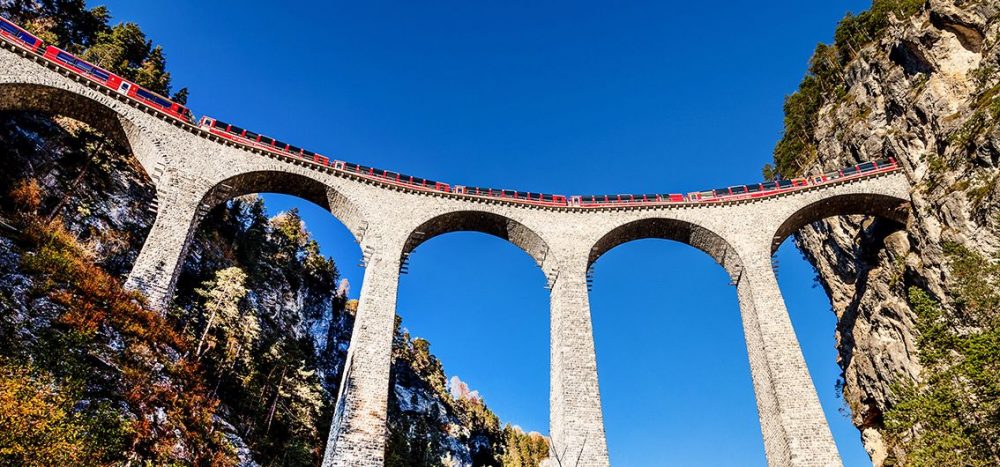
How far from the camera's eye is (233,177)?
26.2 m

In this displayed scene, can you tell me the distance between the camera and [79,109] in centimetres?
2469

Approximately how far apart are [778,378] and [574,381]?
8.67 m

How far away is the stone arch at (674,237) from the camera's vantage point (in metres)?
29.4

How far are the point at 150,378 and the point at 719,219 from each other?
26127 mm

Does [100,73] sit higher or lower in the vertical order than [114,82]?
higher

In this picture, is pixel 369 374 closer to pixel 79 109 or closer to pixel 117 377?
pixel 117 377

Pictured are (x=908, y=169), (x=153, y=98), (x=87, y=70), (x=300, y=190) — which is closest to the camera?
(x=87, y=70)

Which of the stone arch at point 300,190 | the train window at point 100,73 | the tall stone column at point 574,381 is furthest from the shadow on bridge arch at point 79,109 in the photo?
the tall stone column at point 574,381

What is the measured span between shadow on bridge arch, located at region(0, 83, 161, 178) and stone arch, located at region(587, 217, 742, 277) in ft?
70.4

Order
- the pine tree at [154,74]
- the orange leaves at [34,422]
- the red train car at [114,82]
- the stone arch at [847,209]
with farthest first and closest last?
the pine tree at [154,74] < the stone arch at [847,209] < the red train car at [114,82] < the orange leaves at [34,422]

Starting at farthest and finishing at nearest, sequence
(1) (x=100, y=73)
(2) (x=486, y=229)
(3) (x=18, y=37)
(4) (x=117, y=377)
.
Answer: (2) (x=486, y=229)
(1) (x=100, y=73)
(3) (x=18, y=37)
(4) (x=117, y=377)

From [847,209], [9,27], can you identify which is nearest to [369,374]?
[9,27]

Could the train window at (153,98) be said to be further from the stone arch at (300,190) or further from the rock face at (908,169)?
the rock face at (908,169)

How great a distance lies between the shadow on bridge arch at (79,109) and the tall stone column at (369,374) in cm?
1060
